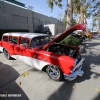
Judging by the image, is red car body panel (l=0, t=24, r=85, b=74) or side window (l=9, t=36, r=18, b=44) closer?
red car body panel (l=0, t=24, r=85, b=74)

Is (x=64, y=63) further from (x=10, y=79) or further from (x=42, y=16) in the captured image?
(x=42, y=16)

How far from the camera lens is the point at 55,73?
327cm

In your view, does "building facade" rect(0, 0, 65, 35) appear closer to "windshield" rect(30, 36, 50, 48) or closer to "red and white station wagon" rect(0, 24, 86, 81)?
"red and white station wagon" rect(0, 24, 86, 81)

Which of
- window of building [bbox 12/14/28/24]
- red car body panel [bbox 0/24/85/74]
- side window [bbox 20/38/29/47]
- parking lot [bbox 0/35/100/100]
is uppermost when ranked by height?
window of building [bbox 12/14/28/24]

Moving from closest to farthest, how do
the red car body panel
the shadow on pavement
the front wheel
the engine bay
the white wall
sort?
1. the shadow on pavement
2. the red car body panel
3. the front wheel
4. the engine bay
5. the white wall

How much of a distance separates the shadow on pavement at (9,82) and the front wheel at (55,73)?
45.3 inches

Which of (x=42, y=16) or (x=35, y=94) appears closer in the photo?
(x=35, y=94)

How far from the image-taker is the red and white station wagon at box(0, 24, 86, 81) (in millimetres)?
2941

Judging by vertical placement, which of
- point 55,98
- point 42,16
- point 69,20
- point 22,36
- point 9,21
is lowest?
point 55,98

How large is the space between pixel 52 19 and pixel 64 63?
30.4 metres

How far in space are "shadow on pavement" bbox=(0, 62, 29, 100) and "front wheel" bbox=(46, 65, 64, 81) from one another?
1.15m

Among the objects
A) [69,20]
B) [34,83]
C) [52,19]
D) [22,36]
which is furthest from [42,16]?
[34,83]

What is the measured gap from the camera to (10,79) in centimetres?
339

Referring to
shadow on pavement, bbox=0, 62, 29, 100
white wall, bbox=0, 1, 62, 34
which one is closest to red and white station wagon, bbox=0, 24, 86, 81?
shadow on pavement, bbox=0, 62, 29, 100
